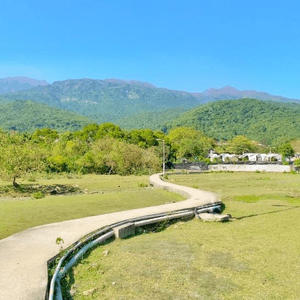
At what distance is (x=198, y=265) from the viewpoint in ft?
27.4

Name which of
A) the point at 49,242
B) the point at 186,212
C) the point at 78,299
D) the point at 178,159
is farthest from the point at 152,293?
the point at 178,159

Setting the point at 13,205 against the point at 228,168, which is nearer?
the point at 13,205

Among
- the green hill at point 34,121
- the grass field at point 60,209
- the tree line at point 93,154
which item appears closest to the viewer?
the grass field at point 60,209

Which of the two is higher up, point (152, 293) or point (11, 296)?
point (11, 296)

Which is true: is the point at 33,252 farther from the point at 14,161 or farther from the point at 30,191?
the point at 14,161

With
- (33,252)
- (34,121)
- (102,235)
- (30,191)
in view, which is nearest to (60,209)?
(102,235)

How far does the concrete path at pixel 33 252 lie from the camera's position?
6.08 metres

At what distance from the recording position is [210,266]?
8305 millimetres

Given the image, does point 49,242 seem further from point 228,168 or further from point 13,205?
point 228,168

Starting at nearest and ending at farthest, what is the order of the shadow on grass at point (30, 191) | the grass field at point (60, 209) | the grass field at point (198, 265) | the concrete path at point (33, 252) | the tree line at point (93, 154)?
the concrete path at point (33, 252)
the grass field at point (198, 265)
the grass field at point (60, 209)
the shadow on grass at point (30, 191)
the tree line at point (93, 154)

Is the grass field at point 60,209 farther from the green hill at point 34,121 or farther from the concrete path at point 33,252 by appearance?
the green hill at point 34,121

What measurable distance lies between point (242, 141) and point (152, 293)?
3614 inches

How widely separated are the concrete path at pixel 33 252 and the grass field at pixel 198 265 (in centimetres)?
77

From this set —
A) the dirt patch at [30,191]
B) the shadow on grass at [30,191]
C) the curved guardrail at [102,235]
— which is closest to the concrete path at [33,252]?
the curved guardrail at [102,235]
